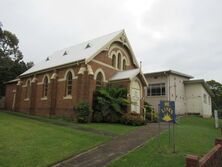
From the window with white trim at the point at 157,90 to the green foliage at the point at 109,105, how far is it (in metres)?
11.3

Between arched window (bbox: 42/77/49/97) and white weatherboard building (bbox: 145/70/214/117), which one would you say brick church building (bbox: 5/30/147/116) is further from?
white weatherboard building (bbox: 145/70/214/117)

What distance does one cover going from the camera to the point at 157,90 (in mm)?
30000

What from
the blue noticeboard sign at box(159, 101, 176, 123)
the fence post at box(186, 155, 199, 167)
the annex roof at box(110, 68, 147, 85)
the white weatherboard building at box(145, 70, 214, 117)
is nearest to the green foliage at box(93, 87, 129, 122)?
the annex roof at box(110, 68, 147, 85)

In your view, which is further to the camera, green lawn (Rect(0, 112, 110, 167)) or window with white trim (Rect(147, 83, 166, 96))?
window with white trim (Rect(147, 83, 166, 96))

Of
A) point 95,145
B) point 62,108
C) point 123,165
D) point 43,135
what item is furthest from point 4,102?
point 123,165

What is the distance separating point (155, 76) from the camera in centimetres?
3011

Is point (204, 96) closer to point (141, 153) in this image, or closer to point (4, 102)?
point (141, 153)

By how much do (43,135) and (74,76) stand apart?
1026 cm

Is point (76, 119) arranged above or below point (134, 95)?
below

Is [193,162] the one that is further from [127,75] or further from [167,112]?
[127,75]

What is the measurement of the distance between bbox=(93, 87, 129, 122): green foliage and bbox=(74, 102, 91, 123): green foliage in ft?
4.00

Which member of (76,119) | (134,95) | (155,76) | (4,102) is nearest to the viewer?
(76,119)

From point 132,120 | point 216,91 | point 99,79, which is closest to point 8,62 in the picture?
point 99,79

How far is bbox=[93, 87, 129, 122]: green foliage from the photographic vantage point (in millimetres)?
18605
